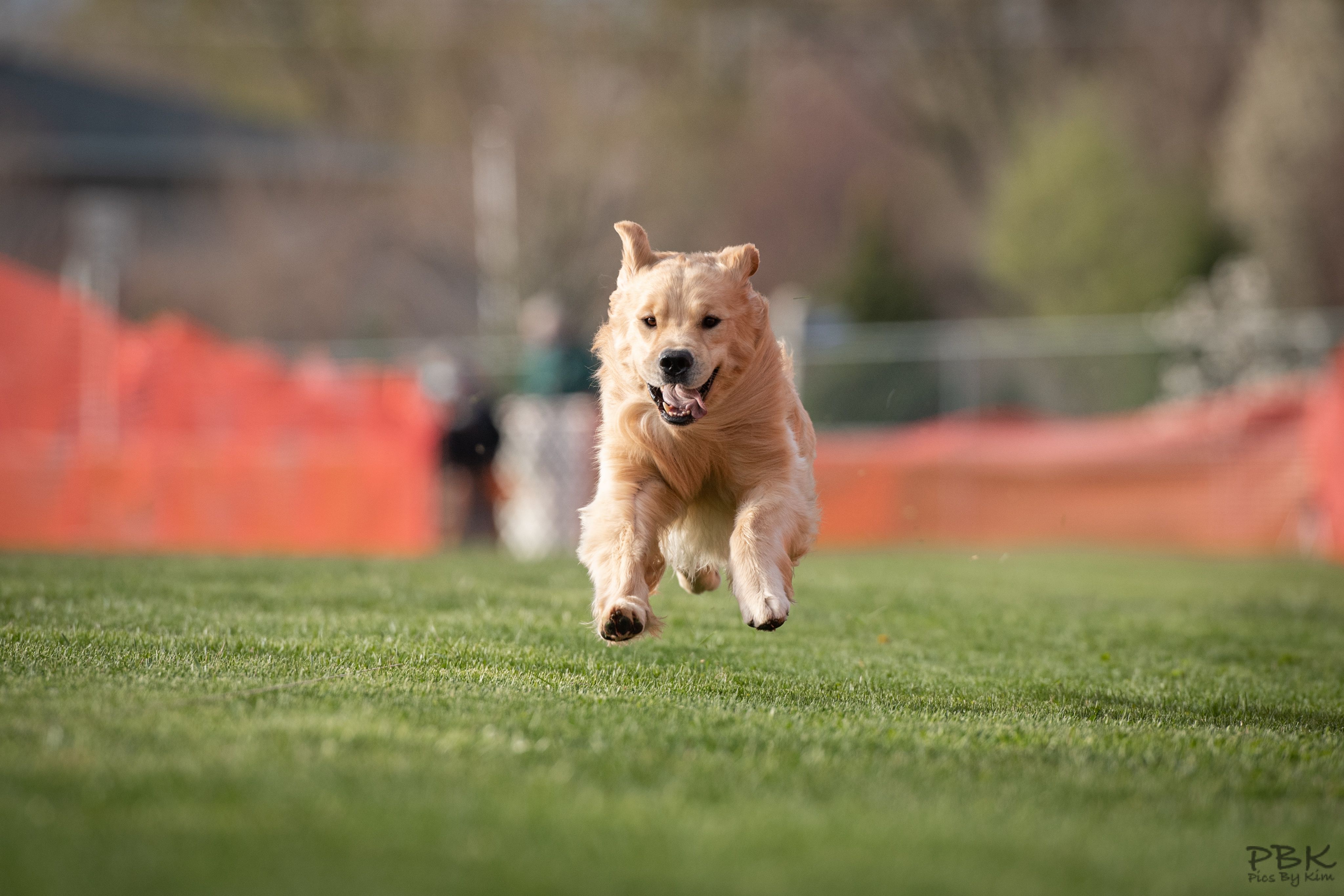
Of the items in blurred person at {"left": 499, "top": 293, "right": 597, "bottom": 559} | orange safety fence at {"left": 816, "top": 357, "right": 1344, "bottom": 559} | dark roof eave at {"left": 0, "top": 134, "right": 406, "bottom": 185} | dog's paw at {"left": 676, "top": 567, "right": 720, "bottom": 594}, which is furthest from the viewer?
dark roof eave at {"left": 0, "top": 134, "right": 406, "bottom": 185}

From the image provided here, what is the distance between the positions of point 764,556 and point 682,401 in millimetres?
671

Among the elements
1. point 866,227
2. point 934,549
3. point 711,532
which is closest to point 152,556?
point 711,532

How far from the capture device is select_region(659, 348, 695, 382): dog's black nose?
533cm

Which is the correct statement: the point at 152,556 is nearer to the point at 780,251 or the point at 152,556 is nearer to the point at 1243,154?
the point at 1243,154

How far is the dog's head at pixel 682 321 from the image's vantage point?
17.6 feet

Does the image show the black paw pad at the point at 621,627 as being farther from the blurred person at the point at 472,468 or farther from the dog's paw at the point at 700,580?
the blurred person at the point at 472,468

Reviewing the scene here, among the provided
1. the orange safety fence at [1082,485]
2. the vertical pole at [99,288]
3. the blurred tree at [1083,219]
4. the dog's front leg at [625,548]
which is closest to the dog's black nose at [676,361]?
the dog's front leg at [625,548]

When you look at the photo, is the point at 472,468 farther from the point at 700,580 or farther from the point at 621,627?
the point at 621,627

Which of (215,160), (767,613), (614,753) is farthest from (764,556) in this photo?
(215,160)

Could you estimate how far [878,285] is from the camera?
3183 centimetres

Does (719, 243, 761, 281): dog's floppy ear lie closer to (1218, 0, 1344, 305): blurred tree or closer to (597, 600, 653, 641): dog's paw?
(597, 600, 653, 641): dog's paw

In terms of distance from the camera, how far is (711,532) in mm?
5934

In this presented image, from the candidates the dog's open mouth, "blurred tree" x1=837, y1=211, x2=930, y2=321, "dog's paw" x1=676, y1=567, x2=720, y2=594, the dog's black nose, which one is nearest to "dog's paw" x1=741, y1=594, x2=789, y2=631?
the dog's open mouth

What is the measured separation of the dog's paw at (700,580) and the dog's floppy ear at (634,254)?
1344mm
